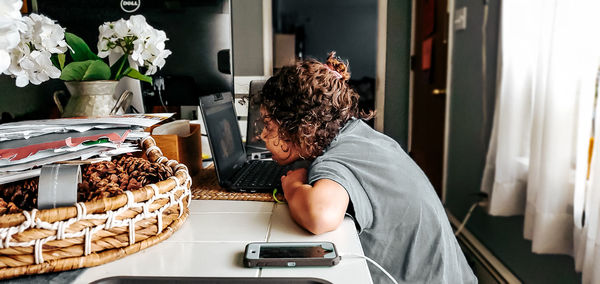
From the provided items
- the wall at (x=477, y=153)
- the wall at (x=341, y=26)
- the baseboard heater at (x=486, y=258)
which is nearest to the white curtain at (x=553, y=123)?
the wall at (x=477, y=153)

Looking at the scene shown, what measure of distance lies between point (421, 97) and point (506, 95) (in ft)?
5.46

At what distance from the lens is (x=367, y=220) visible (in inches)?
30.5

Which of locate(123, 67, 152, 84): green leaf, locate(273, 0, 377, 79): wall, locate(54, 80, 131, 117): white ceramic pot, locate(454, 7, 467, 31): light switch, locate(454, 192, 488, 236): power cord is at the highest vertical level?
locate(273, 0, 377, 79): wall

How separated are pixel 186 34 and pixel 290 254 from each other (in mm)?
946

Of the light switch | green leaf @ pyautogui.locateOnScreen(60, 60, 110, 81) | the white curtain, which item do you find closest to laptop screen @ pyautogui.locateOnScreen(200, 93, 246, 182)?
green leaf @ pyautogui.locateOnScreen(60, 60, 110, 81)

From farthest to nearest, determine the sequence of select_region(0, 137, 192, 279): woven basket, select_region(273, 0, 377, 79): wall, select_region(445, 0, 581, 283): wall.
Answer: select_region(273, 0, 377, 79): wall → select_region(445, 0, 581, 283): wall → select_region(0, 137, 192, 279): woven basket

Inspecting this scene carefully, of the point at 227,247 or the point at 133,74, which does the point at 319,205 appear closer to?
the point at 227,247

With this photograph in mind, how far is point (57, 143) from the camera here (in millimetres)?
626

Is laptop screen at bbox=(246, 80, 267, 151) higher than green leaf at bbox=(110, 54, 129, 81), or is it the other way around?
green leaf at bbox=(110, 54, 129, 81)

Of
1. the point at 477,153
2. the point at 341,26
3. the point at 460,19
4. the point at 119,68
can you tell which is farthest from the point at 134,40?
the point at 341,26

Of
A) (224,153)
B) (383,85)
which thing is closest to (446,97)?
(383,85)

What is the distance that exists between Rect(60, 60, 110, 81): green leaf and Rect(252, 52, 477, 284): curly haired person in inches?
14.9

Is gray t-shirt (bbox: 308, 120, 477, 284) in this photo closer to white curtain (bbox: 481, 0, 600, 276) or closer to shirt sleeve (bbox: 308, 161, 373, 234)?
shirt sleeve (bbox: 308, 161, 373, 234)

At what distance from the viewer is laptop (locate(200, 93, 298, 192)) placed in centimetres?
93
